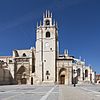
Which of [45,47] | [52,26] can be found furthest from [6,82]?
[52,26]

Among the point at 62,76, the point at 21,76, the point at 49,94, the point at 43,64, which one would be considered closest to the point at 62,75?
the point at 62,76

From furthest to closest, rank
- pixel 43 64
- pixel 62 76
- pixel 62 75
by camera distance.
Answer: pixel 62 76 → pixel 62 75 → pixel 43 64

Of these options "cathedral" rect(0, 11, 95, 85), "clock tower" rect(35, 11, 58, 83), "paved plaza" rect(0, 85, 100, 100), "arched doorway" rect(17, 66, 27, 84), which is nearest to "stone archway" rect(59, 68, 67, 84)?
"cathedral" rect(0, 11, 95, 85)

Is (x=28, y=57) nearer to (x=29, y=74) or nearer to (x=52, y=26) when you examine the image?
(x=29, y=74)

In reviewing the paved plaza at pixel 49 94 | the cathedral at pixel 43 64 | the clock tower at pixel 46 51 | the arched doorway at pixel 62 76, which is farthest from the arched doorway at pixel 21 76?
the paved plaza at pixel 49 94

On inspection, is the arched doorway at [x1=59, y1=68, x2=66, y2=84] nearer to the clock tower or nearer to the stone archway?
the stone archway

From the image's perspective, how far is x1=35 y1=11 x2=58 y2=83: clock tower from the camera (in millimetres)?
78875

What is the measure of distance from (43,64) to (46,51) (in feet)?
13.2

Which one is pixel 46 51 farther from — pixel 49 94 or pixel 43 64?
pixel 49 94

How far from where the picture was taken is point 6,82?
77875mm

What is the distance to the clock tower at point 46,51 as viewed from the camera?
7888 cm

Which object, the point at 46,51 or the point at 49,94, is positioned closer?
the point at 49,94

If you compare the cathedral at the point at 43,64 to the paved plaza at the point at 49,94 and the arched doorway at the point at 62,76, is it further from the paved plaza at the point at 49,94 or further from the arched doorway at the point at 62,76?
the paved plaza at the point at 49,94

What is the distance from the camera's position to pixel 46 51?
8050 cm
